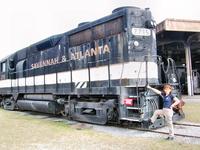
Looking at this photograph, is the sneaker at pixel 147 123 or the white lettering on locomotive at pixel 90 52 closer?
the sneaker at pixel 147 123

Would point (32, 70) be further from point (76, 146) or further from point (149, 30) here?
point (76, 146)

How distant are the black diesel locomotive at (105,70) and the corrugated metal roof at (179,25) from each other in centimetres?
1139

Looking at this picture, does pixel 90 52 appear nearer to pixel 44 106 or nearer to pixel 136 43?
pixel 136 43

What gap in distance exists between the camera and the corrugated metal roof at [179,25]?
22.7m

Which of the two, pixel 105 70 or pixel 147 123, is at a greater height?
pixel 105 70

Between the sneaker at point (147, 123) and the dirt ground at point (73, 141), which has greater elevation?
the sneaker at point (147, 123)

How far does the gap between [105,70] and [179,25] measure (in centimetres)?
1459

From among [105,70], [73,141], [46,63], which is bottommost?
[73,141]

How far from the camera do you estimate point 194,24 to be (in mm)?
23891

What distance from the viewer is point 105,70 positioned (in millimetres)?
10617

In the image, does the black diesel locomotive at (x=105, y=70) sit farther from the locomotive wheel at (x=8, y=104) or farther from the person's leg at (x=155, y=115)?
the locomotive wheel at (x=8, y=104)

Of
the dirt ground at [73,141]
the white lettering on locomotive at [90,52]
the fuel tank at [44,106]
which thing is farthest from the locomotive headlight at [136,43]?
the fuel tank at [44,106]

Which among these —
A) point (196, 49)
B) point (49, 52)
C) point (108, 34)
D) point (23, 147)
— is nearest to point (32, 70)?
point (49, 52)

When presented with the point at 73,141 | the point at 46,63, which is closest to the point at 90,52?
the point at 46,63
